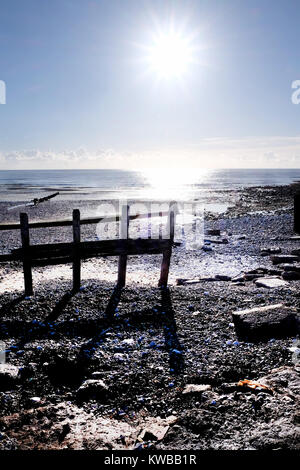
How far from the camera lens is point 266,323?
6508 mm

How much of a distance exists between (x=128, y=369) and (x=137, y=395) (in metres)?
0.66

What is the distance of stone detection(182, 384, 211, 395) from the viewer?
190 inches

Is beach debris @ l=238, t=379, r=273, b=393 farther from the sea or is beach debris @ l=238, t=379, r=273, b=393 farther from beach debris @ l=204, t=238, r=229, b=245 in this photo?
the sea

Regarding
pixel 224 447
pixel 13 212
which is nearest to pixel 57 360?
pixel 224 447

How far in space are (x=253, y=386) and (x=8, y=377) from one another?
11.8ft

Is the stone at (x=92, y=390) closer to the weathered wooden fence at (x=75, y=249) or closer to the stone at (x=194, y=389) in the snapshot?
the stone at (x=194, y=389)

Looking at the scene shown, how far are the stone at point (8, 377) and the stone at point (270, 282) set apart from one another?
22.1ft

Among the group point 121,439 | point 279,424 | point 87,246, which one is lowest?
point 121,439

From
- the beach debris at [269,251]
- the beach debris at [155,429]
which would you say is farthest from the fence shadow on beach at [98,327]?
the beach debris at [269,251]

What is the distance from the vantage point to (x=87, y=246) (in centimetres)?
912

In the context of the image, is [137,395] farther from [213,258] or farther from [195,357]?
[213,258]

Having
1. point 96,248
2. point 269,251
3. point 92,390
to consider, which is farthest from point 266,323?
point 269,251

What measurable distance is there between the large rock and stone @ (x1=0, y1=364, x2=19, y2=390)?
4.05 metres

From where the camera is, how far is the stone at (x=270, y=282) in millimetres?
9352
